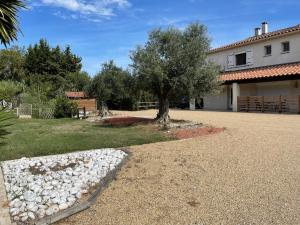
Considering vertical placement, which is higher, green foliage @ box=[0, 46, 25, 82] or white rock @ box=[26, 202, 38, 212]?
green foliage @ box=[0, 46, 25, 82]

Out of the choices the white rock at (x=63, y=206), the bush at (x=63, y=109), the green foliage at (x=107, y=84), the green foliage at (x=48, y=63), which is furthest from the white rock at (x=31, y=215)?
the green foliage at (x=48, y=63)

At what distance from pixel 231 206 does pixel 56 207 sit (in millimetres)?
2582

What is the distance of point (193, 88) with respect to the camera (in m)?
15.5

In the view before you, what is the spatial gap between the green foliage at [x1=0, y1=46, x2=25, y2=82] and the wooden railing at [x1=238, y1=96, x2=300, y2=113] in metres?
37.4

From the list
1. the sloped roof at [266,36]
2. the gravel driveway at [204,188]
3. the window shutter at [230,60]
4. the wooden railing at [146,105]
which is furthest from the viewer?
the wooden railing at [146,105]

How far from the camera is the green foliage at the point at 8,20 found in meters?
11.5

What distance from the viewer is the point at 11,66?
187 ft

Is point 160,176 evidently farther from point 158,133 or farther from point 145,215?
point 158,133

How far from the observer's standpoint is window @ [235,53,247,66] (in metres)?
30.7

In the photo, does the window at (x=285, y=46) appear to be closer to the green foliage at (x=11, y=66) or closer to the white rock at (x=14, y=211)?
the white rock at (x=14, y=211)

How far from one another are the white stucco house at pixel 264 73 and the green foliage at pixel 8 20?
14.2 m

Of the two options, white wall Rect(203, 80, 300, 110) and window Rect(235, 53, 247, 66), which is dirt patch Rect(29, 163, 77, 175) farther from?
window Rect(235, 53, 247, 66)

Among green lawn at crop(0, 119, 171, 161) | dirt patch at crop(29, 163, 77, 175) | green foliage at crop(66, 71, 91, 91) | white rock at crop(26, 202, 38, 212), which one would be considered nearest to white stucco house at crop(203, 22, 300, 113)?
green lawn at crop(0, 119, 171, 161)

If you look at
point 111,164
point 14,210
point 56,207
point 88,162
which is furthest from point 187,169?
point 14,210
